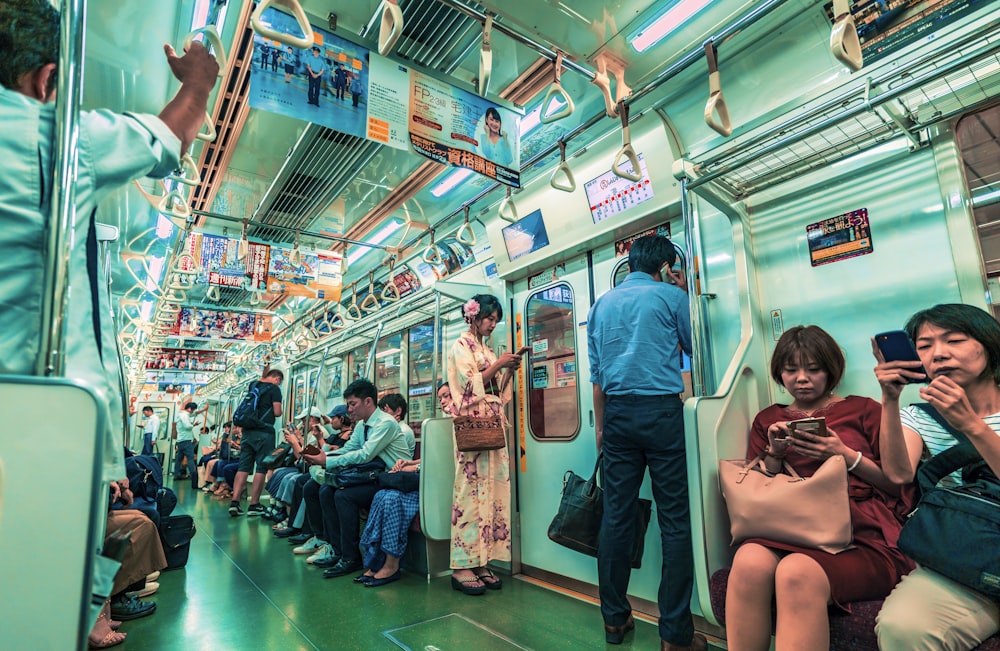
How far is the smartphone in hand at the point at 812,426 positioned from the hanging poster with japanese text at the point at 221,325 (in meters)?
9.28

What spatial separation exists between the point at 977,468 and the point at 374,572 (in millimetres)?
3756

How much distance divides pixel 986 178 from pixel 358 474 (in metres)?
4.35

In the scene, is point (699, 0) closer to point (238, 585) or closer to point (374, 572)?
point (374, 572)

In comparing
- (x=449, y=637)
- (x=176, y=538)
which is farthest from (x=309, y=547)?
(x=449, y=637)

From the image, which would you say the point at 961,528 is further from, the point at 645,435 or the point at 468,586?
the point at 468,586

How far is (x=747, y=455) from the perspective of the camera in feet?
8.45

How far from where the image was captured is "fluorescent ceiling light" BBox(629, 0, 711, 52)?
3.07 meters

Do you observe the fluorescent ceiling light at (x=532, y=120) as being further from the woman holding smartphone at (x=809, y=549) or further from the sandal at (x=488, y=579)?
the sandal at (x=488, y=579)

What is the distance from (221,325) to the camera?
9.41 metres

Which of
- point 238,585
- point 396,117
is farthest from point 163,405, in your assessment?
point 396,117

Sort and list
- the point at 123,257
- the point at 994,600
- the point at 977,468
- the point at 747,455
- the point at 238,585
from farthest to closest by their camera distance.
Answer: the point at 123,257 → the point at 238,585 → the point at 747,455 → the point at 977,468 → the point at 994,600

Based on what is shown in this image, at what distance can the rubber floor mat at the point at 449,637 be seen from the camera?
2752 millimetres

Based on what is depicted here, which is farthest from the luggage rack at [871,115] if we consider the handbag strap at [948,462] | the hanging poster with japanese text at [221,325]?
the hanging poster with japanese text at [221,325]

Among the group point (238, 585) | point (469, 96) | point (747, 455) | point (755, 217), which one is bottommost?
point (238, 585)
